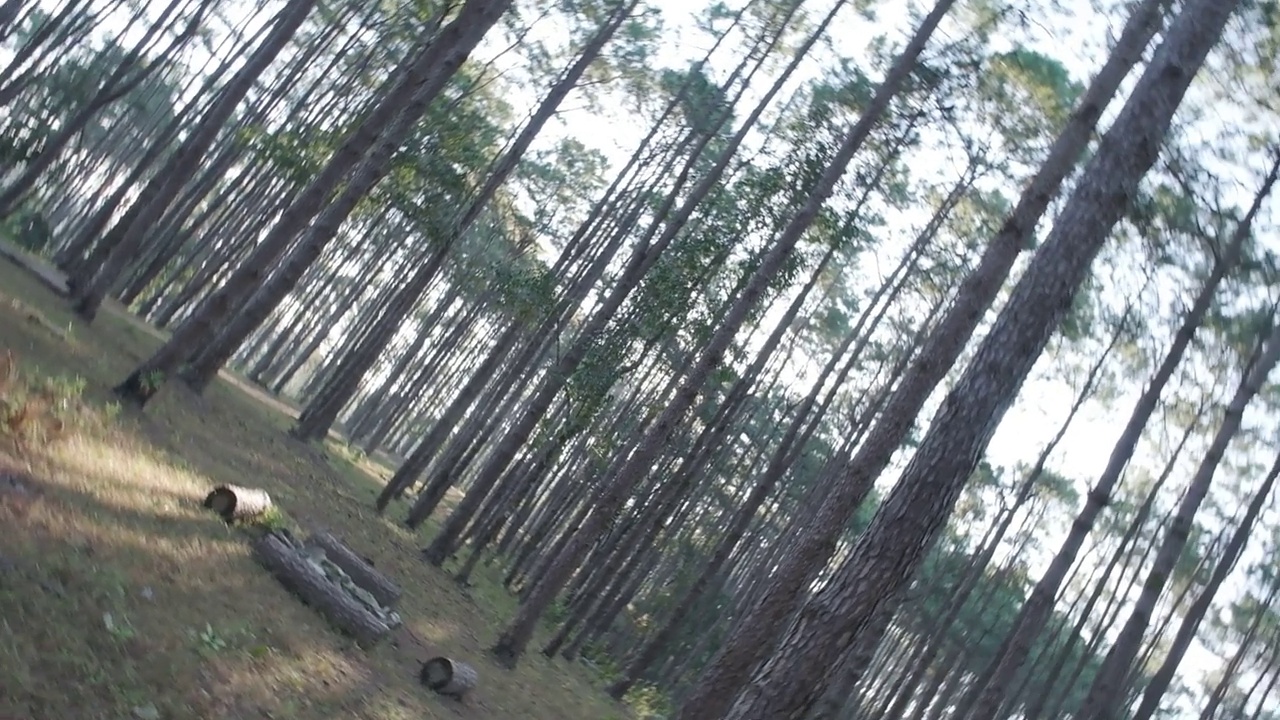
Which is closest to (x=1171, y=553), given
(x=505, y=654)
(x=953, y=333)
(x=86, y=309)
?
(x=953, y=333)

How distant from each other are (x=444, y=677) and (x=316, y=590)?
5.95 ft

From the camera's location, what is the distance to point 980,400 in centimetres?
636

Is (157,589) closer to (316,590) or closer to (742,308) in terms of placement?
(316,590)

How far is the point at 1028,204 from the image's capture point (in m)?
7.39

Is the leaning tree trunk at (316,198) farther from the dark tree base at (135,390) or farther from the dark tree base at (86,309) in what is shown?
the dark tree base at (86,309)

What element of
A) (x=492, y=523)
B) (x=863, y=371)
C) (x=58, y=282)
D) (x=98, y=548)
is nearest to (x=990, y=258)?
(x=98, y=548)

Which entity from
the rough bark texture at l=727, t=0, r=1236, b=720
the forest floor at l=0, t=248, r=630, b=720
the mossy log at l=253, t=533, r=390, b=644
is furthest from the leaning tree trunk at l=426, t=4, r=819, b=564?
the rough bark texture at l=727, t=0, r=1236, b=720

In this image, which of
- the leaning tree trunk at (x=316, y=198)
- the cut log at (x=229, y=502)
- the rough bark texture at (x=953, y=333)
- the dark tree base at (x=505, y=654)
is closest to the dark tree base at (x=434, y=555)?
the dark tree base at (x=505, y=654)

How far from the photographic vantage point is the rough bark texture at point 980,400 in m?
6.19

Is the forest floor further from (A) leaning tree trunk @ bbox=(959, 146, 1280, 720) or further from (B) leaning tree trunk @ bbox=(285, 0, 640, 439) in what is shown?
(A) leaning tree trunk @ bbox=(959, 146, 1280, 720)

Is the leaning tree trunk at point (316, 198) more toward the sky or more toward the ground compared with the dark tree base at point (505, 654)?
more toward the sky

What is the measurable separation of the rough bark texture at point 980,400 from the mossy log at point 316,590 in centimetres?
403

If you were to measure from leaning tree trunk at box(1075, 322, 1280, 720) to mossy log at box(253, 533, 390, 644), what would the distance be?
8.67m

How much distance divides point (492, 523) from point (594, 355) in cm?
461
